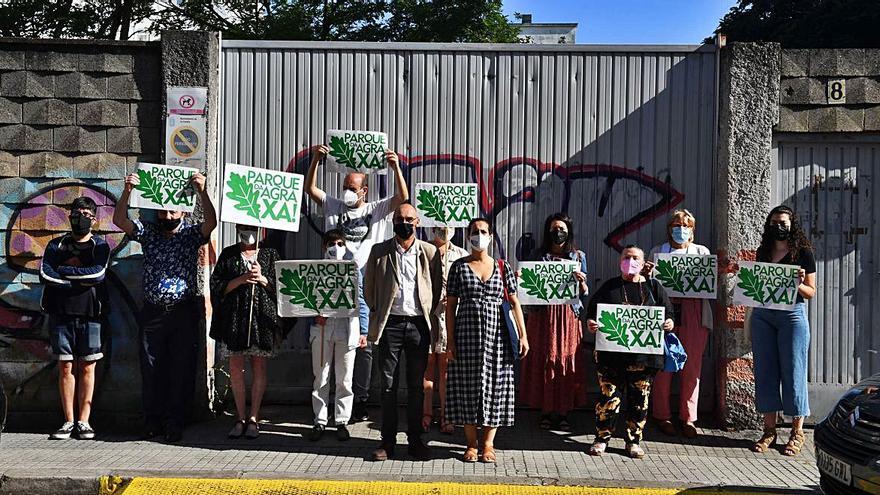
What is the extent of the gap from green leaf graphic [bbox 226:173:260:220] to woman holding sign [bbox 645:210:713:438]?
11.8ft

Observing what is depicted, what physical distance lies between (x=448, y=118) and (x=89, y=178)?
3.45 metres

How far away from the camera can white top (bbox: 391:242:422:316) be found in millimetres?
6820

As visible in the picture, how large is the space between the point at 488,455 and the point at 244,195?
9.83 feet

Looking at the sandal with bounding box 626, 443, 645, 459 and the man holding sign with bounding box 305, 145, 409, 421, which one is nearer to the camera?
the sandal with bounding box 626, 443, 645, 459

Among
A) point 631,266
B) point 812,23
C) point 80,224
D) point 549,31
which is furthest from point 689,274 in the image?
point 549,31

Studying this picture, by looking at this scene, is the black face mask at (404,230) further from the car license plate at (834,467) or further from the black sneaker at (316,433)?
the car license plate at (834,467)

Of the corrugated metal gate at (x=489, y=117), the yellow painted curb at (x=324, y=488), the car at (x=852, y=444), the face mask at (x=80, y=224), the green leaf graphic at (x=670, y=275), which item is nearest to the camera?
the car at (x=852, y=444)

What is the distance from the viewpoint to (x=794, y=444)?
718 centimetres

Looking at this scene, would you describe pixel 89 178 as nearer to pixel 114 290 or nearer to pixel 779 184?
pixel 114 290

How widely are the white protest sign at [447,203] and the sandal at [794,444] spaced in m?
3.32

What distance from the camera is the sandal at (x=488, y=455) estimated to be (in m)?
6.75

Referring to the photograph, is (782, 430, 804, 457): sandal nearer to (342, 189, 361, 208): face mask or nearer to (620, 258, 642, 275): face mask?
(620, 258, 642, 275): face mask

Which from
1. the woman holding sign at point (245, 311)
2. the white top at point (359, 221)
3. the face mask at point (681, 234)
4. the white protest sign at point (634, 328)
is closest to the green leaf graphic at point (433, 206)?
the white top at point (359, 221)

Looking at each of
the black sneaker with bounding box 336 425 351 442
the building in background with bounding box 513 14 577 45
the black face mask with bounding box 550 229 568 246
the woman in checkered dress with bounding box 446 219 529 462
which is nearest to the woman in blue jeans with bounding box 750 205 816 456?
the black face mask with bounding box 550 229 568 246
